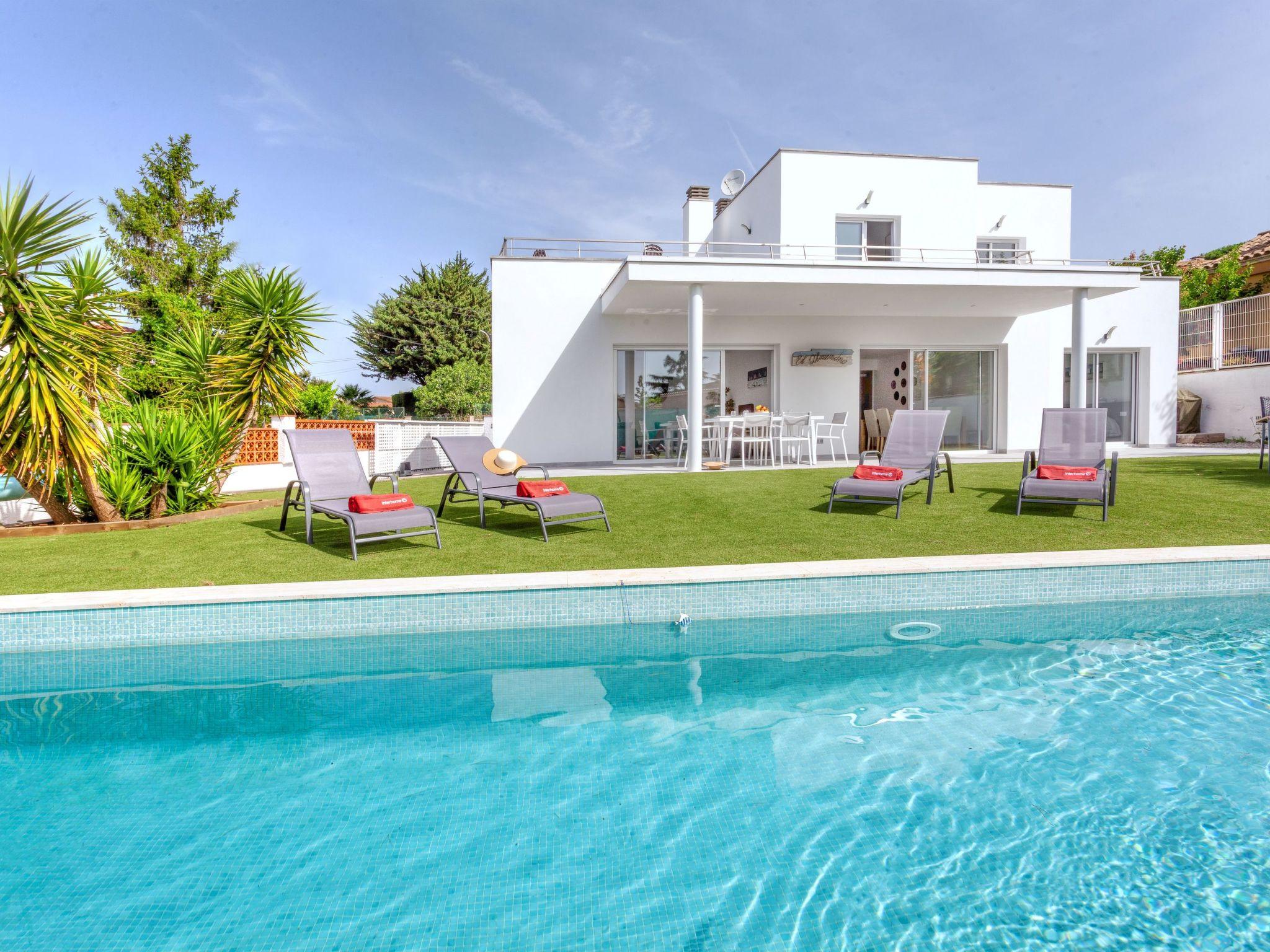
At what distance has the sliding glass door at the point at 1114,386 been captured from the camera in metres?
15.9

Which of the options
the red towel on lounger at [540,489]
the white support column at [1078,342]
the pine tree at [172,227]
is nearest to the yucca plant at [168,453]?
the red towel on lounger at [540,489]

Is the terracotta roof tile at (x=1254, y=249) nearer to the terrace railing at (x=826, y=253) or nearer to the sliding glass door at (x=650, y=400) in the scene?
the terrace railing at (x=826, y=253)

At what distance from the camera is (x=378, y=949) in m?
1.90

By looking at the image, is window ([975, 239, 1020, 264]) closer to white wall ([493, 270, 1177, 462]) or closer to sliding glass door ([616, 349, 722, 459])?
white wall ([493, 270, 1177, 462])

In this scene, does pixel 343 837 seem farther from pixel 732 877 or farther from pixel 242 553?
pixel 242 553

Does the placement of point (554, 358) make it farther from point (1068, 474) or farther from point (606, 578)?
point (606, 578)

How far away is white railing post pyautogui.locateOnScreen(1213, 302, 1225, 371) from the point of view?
55.0 feet

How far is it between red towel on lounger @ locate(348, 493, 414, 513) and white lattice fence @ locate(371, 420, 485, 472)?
26.3 feet

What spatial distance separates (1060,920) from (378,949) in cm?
193

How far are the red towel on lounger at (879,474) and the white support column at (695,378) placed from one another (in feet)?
13.2

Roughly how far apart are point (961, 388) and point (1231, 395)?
645 centimetres

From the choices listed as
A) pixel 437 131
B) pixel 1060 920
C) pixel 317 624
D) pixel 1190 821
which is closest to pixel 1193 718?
pixel 1190 821

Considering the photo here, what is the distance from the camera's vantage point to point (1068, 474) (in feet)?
22.8

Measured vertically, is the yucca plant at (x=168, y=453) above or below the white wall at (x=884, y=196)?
below
